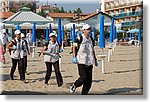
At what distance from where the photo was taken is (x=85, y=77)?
13.9ft

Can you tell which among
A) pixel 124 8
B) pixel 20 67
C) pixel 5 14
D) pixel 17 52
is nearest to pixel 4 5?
pixel 5 14

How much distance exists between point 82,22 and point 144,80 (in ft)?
4.61

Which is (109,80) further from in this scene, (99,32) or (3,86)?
(3,86)

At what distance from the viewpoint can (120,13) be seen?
5.85 m

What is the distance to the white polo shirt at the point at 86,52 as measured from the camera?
4.27m

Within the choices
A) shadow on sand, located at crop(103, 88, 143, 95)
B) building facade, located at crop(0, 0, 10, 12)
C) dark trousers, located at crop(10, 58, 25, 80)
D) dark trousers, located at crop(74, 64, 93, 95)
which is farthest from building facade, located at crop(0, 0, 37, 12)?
shadow on sand, located at crop(103, 88, 143, 95)

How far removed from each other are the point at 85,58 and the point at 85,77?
0.24m

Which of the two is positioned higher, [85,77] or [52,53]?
[52,53]

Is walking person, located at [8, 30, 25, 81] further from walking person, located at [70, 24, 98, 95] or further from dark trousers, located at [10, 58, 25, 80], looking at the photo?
walking person, located at [70, 24, 98, 95]

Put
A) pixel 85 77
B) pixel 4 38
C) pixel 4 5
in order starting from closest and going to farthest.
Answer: pixel 85 77 < pixel 4 5 < pixel 4 38

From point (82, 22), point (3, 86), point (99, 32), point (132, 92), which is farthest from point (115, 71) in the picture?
point (3, 86)

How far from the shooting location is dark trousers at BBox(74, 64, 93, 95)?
4234mm

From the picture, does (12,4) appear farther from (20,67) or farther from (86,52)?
(86,52)

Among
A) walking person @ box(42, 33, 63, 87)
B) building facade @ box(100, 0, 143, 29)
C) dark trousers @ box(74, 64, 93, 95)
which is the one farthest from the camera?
walking person @ box(42, 33, 63, 87)
